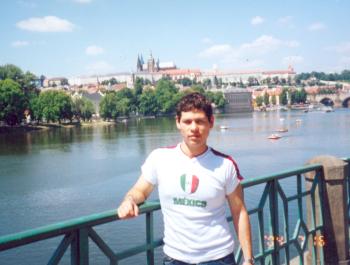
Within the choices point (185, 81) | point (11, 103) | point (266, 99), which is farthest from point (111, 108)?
point (185, 81)

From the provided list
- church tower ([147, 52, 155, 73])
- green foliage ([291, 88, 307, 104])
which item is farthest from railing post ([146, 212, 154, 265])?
church tower ([147, 52, 155, 73])

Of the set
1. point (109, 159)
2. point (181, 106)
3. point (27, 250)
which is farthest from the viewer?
point (109, 159)

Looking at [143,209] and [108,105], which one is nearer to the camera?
[143,209]

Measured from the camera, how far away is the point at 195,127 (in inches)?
103

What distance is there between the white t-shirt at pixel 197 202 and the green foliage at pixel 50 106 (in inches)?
2994

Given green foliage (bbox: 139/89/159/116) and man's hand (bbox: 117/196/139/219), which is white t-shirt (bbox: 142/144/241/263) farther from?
green foliage (bbox: 139/89/159/116)

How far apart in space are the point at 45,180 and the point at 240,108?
130267mm

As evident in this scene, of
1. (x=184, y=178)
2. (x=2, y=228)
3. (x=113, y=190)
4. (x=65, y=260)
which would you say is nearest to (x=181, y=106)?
(x=184, y=178)

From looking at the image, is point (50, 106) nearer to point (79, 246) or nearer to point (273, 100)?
point (79, 246)

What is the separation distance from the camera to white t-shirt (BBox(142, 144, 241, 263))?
2.54 metres

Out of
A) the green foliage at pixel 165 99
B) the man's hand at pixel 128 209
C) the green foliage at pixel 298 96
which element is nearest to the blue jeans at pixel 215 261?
the man's hand at pixel 128 209

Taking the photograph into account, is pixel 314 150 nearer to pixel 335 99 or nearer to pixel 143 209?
pixel 143 209

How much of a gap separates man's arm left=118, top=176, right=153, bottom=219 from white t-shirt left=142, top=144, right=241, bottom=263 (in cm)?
13

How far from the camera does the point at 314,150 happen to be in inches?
1447
